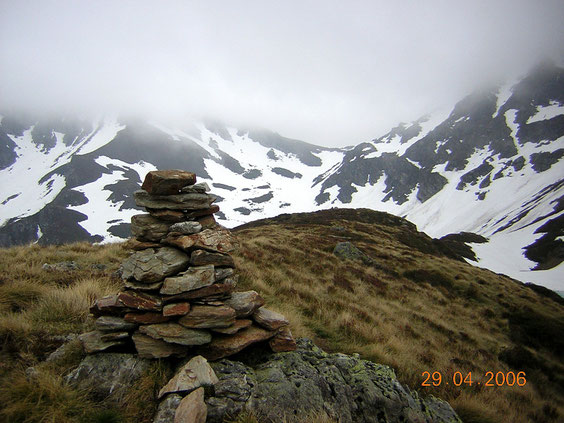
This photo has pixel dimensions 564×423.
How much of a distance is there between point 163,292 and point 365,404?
4.42 meters

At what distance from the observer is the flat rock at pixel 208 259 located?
216 inches

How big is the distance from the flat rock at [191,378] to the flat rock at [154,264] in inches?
68.5

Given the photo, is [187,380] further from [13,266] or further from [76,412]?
[13,266]

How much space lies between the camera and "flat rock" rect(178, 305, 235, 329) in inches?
192

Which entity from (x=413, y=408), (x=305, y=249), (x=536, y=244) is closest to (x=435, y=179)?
(x=536, y=244)

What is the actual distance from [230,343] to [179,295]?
4.52ft

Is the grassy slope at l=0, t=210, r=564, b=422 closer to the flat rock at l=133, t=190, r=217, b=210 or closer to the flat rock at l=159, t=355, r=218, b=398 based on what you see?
the flat rock at l=159, t=355, r=218, b=398

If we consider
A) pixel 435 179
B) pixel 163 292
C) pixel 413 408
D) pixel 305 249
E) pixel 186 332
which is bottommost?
pixel 305 249

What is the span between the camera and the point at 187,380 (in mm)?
4133

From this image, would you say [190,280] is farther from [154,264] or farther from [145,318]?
[145,318]

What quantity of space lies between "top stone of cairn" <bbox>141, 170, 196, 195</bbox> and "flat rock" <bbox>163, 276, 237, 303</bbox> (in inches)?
91.4

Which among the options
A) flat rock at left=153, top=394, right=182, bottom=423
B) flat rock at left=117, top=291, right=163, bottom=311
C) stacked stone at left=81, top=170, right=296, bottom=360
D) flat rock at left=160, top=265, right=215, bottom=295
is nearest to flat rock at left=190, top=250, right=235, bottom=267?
stacked stone at left=81, top=170, right=296, bottom=360

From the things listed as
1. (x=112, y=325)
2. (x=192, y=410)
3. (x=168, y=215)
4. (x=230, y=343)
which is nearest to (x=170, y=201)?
(x=168, y=215)

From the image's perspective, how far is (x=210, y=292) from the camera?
531cm
